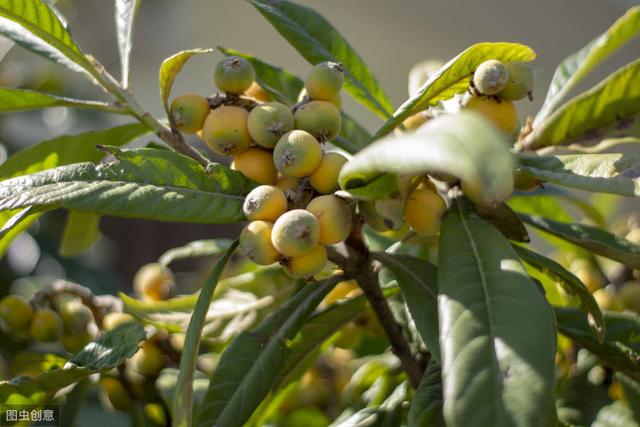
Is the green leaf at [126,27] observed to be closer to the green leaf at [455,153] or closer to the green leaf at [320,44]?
the green leaf at [320,44]

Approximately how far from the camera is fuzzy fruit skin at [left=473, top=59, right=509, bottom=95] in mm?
765

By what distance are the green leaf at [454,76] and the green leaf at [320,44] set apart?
0.59 ft

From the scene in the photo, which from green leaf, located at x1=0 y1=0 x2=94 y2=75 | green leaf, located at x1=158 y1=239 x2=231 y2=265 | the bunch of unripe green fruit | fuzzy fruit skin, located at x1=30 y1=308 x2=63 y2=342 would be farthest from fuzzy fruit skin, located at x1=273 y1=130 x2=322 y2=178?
fuzzy fruit skin, located at x1=30 y1=308 x2=63 y2=342

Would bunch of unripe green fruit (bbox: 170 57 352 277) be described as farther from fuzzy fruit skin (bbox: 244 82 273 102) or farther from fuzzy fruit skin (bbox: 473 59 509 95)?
fuzzy fruit skin (bbox: 473 59 509 95)

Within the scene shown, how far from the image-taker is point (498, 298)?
668 mm

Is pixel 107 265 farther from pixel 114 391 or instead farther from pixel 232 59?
pixel 232 59

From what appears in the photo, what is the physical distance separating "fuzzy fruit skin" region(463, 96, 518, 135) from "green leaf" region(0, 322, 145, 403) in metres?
0.46

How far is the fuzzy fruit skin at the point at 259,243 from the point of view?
755 millimetres

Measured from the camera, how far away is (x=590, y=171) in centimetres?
78

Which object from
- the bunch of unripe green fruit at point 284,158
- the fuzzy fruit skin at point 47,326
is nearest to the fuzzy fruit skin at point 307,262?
the bunch of unripe green fruit at point 284,158

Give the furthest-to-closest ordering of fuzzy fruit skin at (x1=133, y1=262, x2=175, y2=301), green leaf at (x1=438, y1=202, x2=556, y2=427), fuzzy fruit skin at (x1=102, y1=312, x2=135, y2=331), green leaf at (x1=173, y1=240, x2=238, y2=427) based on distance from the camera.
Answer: fuzzy fruit skin at (x1=133, y1=262, x2=175, y2=301), fuzzy fruit skin at (x1=102, y1=312, x2=135, y2=331), green leaf at (x1=173, y1=240, x2=238, y2=427), green leaf at (x1=438, y1=202, x2=556, y2=427)

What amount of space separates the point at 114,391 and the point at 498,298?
74 centimetres

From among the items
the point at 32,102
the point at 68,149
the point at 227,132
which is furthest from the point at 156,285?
the point at 227,132

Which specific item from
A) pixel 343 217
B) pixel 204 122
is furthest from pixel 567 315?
pixel 204 122
